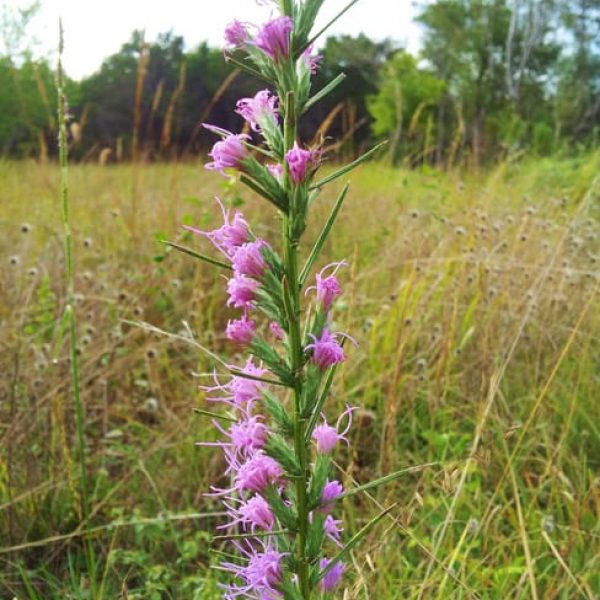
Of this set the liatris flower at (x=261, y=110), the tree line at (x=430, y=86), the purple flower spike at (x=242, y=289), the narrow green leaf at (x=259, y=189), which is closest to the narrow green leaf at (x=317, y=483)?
the purple flower spike at (x=242, y=289)

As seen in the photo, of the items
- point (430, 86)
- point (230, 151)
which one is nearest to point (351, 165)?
point (230, 151)

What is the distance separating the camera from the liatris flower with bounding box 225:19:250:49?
3.08 ft

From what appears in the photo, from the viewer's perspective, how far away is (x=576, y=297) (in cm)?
304

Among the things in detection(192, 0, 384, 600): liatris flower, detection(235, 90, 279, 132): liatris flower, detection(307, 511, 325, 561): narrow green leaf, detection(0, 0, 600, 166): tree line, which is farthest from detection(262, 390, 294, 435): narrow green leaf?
detection(0, 0, 600, 166): tree line

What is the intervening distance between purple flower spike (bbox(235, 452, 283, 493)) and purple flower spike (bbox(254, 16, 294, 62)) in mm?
513

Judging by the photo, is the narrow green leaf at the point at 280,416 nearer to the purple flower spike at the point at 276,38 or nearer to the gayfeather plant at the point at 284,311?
the gayfeather plant at the point at 284,311

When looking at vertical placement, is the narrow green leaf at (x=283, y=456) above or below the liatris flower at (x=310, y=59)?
below

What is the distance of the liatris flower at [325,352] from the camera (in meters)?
0.93

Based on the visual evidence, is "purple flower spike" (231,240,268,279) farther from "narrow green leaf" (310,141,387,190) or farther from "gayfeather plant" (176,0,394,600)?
"narrow green leaf" (310,141,387,190)

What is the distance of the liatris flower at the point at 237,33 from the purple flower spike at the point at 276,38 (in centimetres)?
5

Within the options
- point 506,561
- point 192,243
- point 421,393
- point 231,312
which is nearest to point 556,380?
point 421,393

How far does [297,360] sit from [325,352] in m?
0.04

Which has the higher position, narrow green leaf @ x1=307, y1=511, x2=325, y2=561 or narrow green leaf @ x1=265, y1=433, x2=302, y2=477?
narrow green leaf @ x1=265, y1=433, x2=302, y2=477

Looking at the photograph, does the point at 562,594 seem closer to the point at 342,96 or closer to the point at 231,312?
the point at 231,312
